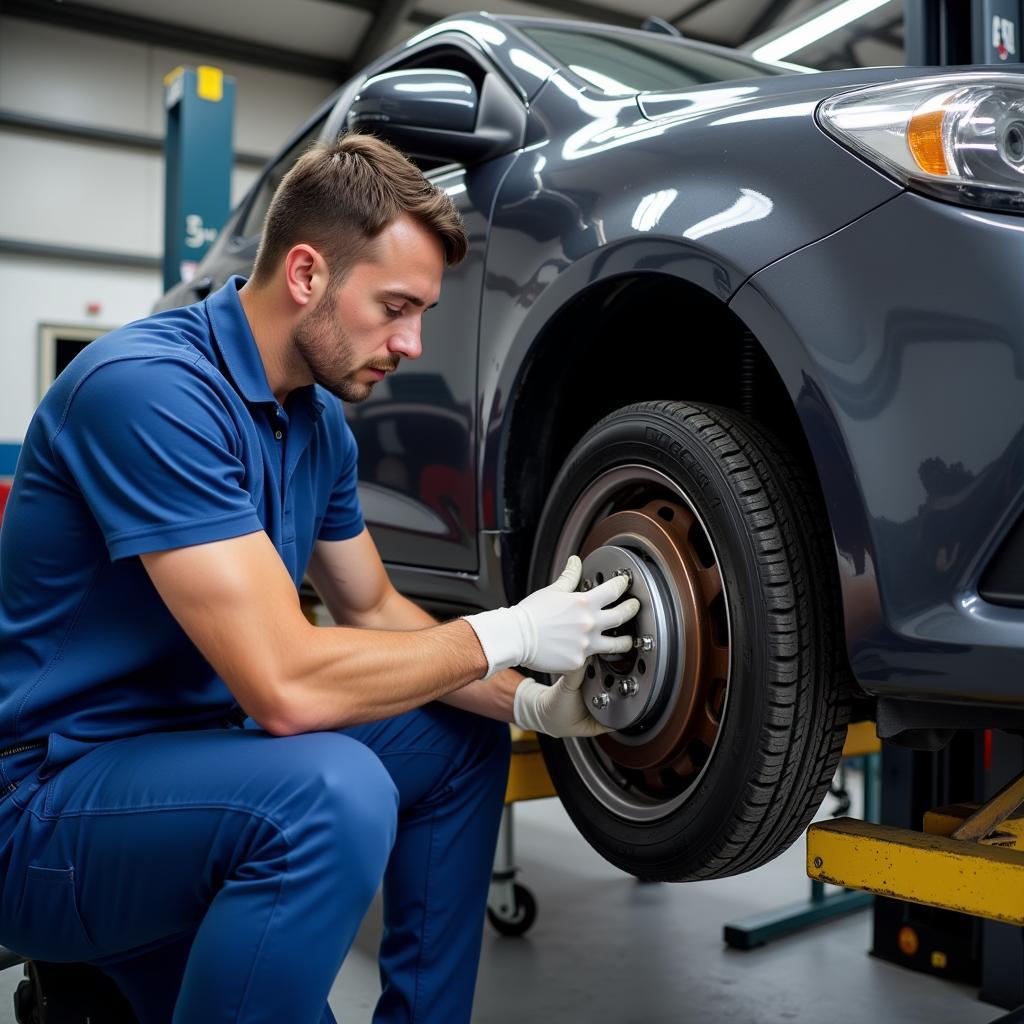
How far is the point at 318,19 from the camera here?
30.0 ft

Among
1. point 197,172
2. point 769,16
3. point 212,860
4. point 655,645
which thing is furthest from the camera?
point 769,16

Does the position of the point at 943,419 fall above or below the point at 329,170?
below

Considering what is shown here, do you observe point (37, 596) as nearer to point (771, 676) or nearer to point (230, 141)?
point (771, 676)

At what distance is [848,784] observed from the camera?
154 inches

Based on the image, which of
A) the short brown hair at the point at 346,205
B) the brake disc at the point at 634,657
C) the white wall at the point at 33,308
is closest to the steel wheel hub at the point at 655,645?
the brake disc at the point at 634,657

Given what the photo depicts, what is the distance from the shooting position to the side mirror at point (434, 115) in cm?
150

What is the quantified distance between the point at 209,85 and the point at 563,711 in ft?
11.2

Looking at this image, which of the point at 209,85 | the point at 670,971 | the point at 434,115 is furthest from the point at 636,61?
the point at 209,85

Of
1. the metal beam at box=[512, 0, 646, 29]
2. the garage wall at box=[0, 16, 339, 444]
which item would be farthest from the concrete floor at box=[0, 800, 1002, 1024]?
the garage wall at box=[0, 16, 339, 444]

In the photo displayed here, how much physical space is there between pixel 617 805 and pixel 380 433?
2.54ft

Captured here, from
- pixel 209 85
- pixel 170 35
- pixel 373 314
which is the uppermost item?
pixel 170 35

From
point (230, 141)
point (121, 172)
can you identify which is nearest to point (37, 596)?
point (230, 141)

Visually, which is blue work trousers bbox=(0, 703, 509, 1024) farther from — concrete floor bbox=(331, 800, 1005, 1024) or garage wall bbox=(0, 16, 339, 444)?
garage wall bbox=(0, 16, 339, 444)

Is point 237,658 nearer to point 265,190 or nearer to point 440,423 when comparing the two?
point 440,423
